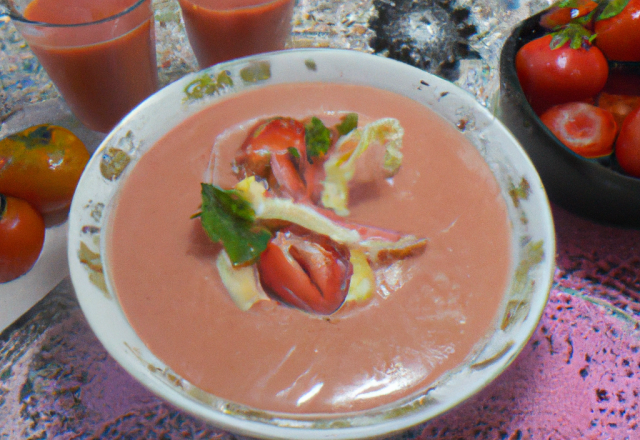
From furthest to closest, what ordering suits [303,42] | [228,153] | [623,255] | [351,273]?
[303,42], [623,255], [228,153], [351,273]

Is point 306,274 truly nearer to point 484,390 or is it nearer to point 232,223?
point 232,223

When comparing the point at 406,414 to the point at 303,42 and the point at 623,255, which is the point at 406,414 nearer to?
the point at 623,255

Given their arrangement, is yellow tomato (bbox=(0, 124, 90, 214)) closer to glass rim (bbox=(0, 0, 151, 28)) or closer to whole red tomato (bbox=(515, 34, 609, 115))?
glass rim (bbox=(0, 0, 151, 28))

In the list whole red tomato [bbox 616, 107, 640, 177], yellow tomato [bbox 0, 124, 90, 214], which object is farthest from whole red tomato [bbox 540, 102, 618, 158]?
yellow tomato [bbox 0, 124, 90, 214]

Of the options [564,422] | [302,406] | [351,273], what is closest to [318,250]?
[351,273]

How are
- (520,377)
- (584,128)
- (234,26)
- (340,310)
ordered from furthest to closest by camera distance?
(234,26), (584,128), (520,377), (340,310)

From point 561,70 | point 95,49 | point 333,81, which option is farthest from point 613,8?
point 95,49
